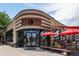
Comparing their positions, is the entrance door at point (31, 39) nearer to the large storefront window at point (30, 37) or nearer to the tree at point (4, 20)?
the large storefront window at point (30, 37)

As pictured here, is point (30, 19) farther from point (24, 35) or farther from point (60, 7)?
point (60, 7)

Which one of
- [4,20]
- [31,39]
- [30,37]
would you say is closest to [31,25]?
[30,37]

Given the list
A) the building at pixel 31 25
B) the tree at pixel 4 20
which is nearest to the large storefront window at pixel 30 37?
the building at pixel 31 25

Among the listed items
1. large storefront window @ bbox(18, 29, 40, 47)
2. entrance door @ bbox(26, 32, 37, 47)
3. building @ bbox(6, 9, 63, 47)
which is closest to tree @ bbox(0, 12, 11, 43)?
building @ bbox(6, 9, 63, 47)

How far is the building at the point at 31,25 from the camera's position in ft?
78.9

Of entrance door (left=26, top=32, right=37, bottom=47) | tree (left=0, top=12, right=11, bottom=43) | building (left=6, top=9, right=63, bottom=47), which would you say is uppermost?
tree (left=0, top=12, right=11, bottom=43)

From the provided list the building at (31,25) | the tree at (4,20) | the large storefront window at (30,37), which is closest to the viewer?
the building at (31,25)

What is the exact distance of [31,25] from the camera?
1005 inches

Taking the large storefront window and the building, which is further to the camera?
the large storefront window

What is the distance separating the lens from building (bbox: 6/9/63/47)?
24.1 m

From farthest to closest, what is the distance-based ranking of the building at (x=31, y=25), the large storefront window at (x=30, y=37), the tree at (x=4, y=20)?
the tree at (x=4, y=20) → the large storefront window at (x=30, y=37) → the building at (x=31, y=25)

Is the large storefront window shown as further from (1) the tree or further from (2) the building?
(1) the tree

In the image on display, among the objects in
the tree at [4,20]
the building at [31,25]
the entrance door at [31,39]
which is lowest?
the entrance door at [31,39]

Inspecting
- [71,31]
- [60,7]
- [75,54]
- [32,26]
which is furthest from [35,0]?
[32,26]
